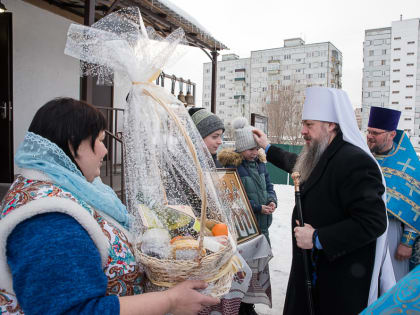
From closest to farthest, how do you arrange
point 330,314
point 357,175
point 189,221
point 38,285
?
point 38,285 → point 189,221 → point 357,175 → point 330,314

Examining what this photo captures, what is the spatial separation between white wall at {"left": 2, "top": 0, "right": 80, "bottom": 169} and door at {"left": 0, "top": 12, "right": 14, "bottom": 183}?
0.40 m

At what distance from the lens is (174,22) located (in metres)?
5.40

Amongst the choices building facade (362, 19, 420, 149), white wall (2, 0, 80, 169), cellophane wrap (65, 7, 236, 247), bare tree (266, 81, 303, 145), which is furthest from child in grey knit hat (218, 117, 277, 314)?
building facade (362, 19, 420, 149)

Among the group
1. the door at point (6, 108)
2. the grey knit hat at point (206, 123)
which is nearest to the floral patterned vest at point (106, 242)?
the grey knit hat at point (206, 123)

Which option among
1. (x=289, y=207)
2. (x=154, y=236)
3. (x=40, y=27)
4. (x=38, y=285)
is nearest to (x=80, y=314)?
(x=38, y=285)

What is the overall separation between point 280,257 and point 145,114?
153 inches

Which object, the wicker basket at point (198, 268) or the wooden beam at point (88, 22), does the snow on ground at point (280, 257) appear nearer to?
the wicker basket at point (198, 268)

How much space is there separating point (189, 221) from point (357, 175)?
1.20m

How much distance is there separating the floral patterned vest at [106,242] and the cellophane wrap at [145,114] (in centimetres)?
9

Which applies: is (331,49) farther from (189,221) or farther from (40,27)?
(189,221)

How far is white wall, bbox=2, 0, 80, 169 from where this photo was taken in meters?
5.19

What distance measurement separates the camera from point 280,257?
177 inches

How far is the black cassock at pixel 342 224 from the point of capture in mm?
1812

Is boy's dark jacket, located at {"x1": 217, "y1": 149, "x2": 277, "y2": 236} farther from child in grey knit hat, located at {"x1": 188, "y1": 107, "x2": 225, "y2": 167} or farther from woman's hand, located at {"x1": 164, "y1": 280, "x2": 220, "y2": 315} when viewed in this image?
woman's hand, located at {"x1": 164, "y1": 280, "x2": 220, "y2": 315}
